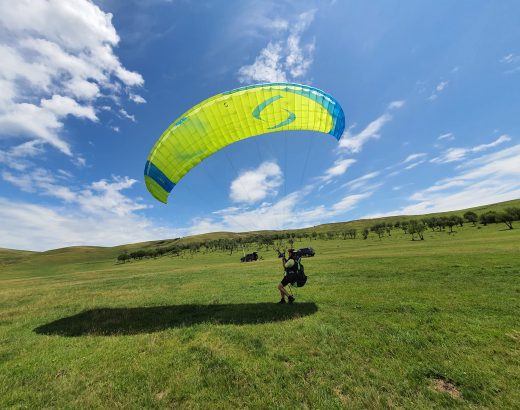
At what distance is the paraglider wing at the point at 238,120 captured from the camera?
13.7 m

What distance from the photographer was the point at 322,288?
14.8m

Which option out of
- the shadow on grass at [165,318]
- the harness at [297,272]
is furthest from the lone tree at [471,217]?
the shadow on grass at [165,318]

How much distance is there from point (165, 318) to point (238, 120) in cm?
961

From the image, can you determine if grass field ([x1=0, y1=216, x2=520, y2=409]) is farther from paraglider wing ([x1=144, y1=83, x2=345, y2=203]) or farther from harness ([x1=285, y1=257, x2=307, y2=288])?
paraglider wing ([x1=144, y1=83, x2=345, y2=203])

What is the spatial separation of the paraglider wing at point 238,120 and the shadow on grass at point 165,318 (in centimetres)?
723

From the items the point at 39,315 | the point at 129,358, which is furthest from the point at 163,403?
the point at 39,315

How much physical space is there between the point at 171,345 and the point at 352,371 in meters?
4.93

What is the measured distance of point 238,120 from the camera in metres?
14.2

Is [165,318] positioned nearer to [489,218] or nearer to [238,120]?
[238,120]

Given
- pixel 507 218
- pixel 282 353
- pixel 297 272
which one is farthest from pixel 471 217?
pixel 282 353

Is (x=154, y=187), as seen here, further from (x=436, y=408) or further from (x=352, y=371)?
(x=436, y=408)

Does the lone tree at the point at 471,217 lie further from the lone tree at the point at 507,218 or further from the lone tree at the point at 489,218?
the lone tree at the point at 507,218

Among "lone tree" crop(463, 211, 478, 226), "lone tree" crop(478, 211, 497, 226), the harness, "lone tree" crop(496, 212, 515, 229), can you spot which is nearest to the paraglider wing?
the harness

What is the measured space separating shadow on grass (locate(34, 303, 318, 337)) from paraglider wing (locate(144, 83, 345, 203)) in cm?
723
